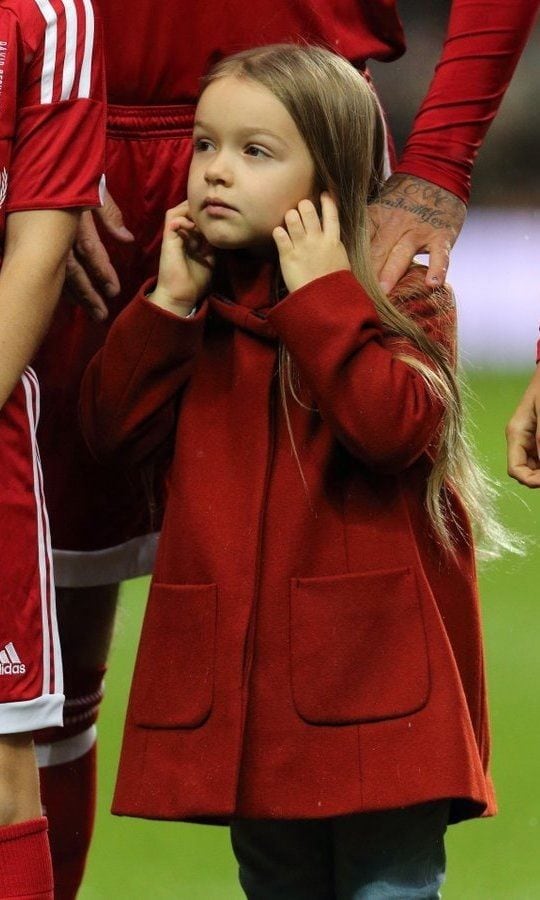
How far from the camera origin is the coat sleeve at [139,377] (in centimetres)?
168

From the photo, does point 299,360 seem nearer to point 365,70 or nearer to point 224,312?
point 224,312

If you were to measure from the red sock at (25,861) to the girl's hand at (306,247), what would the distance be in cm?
58

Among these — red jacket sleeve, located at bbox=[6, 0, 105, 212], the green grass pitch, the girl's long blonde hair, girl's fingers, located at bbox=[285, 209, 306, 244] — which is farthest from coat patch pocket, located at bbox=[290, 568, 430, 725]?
the green grass pitch

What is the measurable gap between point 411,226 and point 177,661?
21.3 inches

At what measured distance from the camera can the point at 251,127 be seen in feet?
5.36

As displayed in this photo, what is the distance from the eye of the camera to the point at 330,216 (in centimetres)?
165

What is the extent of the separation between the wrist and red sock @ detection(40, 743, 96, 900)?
0.67 meters

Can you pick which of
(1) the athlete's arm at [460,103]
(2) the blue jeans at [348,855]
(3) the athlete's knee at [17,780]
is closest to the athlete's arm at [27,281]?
(3) the athlete's knee at [17,780]

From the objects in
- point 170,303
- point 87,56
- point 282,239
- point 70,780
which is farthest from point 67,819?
point 87,56

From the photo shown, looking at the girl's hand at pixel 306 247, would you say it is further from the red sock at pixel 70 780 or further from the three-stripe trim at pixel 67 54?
the red sock at pixel 70 780

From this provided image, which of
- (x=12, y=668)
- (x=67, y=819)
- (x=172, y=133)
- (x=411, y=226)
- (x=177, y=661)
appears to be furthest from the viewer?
(x=67, y=819)

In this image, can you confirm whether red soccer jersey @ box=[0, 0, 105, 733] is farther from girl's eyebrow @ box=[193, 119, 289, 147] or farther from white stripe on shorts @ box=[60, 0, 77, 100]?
girl's eyebrow @ box=[193, 119, 289, 147]

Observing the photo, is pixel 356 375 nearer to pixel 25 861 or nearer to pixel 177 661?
pixel 177 661

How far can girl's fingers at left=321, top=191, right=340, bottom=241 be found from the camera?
1.64 meters
